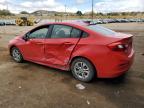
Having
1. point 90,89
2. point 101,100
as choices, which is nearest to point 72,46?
point 90,89

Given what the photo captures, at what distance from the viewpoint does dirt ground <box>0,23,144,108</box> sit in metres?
4.38

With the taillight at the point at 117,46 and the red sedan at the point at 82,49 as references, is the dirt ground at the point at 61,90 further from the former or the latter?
the taillight at the point at 117,46

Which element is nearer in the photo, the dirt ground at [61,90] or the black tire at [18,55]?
the dirt ground at [61,90]

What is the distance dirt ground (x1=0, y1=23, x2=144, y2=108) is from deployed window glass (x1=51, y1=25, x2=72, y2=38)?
3.58ft

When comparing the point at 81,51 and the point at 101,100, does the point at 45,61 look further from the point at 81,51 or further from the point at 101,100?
the point at 101,100

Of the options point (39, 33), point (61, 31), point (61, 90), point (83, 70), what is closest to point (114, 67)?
point (83, 70)

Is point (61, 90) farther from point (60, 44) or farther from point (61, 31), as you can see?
point (61, 31)

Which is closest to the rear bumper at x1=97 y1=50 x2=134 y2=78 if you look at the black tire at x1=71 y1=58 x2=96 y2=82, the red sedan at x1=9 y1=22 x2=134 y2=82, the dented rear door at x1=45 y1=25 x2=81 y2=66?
the red sedan at x1=9 y1=22 x2=134 y2=82

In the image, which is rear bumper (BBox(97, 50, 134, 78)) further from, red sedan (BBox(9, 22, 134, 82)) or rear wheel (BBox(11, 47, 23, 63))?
rear wheel (BBox(11, 47, 23, 63))

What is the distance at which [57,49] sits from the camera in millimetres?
6023

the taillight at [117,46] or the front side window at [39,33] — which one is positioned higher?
the front side window at [39,33]

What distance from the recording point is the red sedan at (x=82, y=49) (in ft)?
16.9

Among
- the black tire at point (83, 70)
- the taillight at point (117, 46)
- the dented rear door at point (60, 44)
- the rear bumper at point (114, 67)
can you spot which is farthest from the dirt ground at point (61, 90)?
the taillight at point (117, 46)

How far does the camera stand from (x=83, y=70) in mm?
5555
